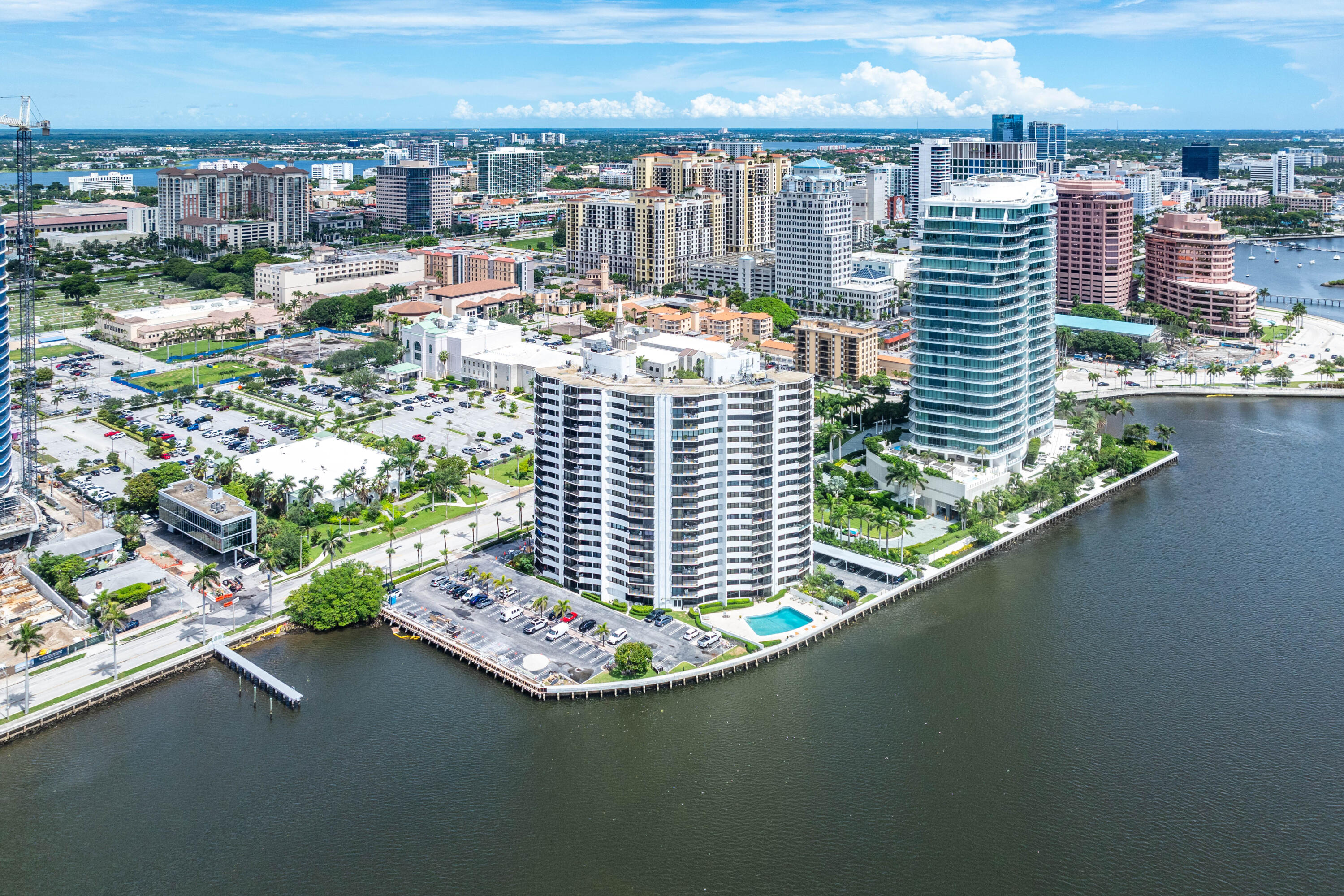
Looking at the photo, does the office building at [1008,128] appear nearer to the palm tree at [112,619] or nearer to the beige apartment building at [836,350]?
the beige apartment building at [836,350]

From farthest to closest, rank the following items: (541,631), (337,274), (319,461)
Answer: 1. (337,274)
2. (319,461)
3. (541,631)

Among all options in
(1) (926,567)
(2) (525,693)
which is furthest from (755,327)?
(2) (525,693)

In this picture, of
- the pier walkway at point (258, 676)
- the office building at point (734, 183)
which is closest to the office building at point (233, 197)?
the office building at point (734, 183)

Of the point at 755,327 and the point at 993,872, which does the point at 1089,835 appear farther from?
the point at 755,327

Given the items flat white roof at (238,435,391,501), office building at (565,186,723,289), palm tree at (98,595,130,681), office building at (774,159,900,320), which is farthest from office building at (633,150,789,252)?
palm tree at (98,595,130,681)

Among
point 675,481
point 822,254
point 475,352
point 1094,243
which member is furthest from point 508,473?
point 1094,243

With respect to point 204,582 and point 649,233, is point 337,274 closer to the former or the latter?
point 649,233
